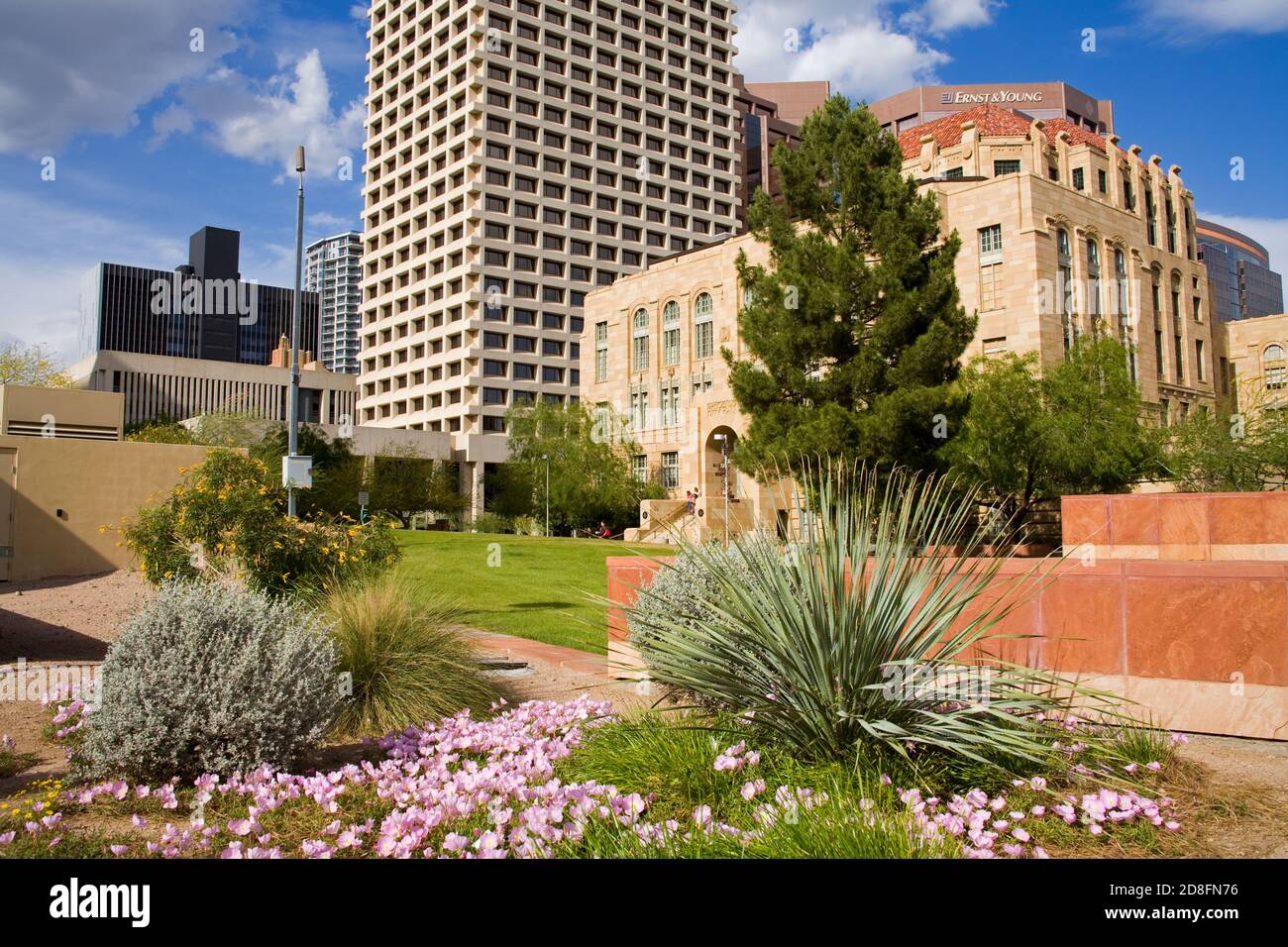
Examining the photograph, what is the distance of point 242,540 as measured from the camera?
1238 centimetres

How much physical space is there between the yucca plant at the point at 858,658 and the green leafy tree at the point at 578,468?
50454mm

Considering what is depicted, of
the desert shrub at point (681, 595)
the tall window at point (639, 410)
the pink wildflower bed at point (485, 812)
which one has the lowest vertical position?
the pink wildflower bed at point (485, 812)

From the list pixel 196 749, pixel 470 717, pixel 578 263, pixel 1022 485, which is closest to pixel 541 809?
pixel 196 749

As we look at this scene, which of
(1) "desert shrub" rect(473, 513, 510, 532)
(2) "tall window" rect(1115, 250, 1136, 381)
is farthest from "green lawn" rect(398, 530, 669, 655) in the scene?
(2) "tall window" rect(1115, 250, 1136, 381)

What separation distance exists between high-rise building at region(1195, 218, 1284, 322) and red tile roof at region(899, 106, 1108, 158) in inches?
3242

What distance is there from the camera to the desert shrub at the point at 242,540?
12336 millimetres

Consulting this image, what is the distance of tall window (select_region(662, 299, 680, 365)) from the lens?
64.1 m

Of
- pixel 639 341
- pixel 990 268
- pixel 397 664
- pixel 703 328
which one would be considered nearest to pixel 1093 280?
pixel 990 268

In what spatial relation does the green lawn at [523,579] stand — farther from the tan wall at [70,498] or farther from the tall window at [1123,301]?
the tall window at [1123,301]

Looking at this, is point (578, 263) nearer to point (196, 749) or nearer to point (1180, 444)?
point (1180, 444)

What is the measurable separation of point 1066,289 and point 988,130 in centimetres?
1740

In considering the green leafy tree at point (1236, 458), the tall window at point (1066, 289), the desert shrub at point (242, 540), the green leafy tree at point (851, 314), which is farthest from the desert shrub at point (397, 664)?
the tall window at point (1066, 289)
